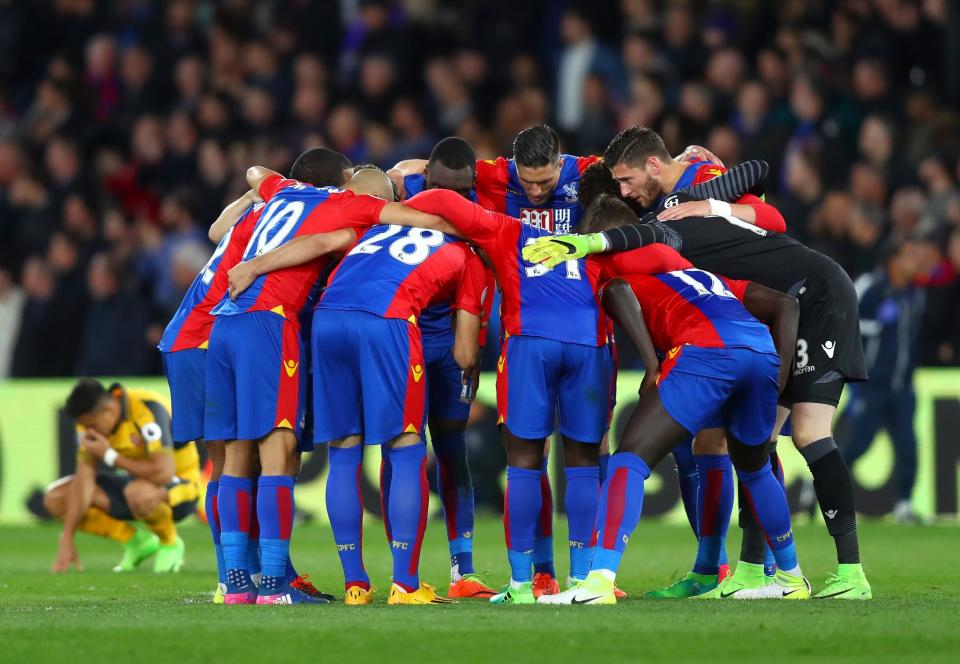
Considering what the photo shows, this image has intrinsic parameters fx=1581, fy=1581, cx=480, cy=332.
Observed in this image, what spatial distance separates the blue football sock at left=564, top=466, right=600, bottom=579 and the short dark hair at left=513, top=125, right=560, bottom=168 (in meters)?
1.77

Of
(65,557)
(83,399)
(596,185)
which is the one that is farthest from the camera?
(83,399)

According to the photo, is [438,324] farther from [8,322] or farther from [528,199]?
[8,322]

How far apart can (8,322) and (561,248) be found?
1172 cm

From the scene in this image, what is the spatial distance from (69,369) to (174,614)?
10.7 metres

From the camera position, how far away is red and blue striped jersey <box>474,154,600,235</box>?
9.11m

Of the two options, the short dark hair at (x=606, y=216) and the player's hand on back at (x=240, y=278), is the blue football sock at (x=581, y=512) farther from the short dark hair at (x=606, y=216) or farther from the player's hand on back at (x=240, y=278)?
the player's hand on back at (x=240, y=278)

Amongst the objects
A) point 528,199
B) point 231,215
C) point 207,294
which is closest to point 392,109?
point 528,199

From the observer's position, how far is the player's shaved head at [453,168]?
340 inches

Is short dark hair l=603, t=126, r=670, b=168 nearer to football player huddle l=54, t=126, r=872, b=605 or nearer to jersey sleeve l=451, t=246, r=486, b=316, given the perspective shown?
football player huddle l=54, t=126, r=872, b=605

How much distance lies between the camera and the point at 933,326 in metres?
14.7

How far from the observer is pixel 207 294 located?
27.7ft

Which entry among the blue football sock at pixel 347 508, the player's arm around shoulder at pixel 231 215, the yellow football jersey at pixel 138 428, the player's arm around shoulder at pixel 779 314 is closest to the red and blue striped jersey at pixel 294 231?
the player's arm around shoulder at pixel 231 215

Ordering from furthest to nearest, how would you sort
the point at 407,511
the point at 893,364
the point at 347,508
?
the point at 893,364 < the point at 347,508 < the point at 407,511

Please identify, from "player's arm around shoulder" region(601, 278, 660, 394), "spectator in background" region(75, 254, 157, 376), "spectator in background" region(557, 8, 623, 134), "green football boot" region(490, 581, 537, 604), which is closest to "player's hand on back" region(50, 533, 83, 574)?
"green football boot" region(490, 581, 537, 604)
